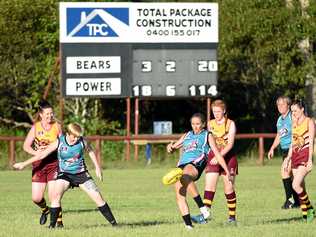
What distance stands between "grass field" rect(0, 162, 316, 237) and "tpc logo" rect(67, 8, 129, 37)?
564 centimetres

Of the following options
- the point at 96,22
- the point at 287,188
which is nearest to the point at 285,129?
the point at 287,188

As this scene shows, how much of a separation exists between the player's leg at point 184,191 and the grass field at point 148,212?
0.20 meters

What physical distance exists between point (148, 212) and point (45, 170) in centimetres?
257

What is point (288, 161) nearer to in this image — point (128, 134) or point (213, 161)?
point (213, 161)

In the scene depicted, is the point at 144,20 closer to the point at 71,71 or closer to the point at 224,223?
the point at 71,71

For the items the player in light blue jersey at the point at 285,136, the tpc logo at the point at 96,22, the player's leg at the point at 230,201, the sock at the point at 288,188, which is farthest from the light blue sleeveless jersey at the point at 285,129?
the tpc logo at the point at 96,22

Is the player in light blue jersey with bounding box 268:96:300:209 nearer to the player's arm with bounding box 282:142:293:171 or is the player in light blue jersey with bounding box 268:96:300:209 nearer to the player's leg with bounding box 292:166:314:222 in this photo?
the player's arm with bounding box 282:142:293:171

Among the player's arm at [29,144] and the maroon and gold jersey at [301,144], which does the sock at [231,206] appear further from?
the player's arm at [29,144]

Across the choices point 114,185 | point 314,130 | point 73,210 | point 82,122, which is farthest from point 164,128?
point 314,130

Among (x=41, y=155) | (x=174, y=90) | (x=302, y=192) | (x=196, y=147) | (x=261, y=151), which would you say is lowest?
(x=261, y=151)

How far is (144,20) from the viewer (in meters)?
34.7

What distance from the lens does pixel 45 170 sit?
16250 mm

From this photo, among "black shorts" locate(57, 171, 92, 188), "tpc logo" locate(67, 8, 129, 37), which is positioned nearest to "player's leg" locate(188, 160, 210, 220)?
"black shorts" locate(57, 171, 92, 188)

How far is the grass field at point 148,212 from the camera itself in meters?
14.5
